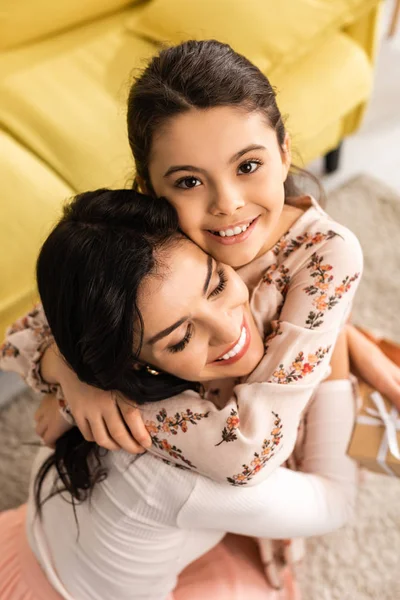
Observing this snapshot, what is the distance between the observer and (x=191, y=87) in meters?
0.77

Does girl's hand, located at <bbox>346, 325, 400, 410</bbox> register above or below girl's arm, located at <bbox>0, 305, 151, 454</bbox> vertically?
below

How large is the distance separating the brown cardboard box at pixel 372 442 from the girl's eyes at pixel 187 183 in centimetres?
49

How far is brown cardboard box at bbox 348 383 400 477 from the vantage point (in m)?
0.99

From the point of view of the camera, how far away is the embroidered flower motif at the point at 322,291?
0.86 meters

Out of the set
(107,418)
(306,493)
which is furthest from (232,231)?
(306,493)

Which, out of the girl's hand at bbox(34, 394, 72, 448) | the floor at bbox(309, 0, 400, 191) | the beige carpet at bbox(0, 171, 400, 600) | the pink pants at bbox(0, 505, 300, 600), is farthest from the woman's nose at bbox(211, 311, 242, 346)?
the floor at bbox(309, 0, 400, 191)

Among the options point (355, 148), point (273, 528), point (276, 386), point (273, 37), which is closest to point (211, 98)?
point (276, 386)

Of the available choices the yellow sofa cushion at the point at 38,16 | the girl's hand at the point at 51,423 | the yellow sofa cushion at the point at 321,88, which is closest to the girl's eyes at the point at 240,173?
the girl's hand at the point at 51,423

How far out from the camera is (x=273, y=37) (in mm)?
1571

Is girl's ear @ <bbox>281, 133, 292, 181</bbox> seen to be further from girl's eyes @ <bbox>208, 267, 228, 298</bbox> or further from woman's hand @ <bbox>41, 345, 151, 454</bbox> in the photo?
woman's hand @ <bbox>41, 345, 151, 454</bbox>

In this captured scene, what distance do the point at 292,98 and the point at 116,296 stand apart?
45.6 inches

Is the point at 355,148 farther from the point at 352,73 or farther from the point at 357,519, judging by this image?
the point at 357,519

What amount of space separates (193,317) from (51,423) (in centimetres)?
37

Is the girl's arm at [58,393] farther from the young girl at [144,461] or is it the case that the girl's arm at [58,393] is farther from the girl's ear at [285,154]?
the girl's ear at [285,154]
